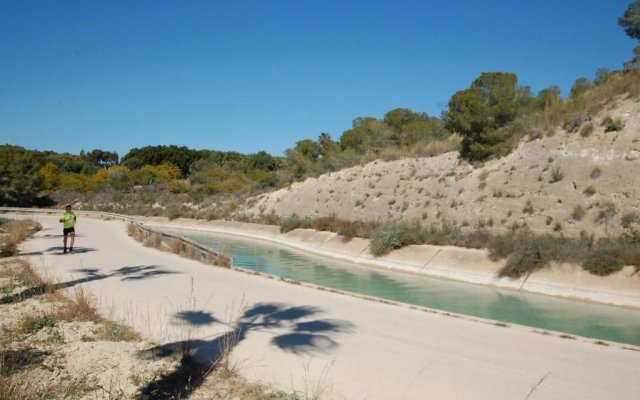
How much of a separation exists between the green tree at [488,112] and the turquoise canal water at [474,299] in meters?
15.0

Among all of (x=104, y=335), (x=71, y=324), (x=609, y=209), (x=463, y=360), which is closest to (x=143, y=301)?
(x=71, y=324)

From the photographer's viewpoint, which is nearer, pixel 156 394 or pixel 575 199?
pixel 156 394

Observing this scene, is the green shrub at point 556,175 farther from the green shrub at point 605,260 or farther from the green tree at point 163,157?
the green tree at point 163,157

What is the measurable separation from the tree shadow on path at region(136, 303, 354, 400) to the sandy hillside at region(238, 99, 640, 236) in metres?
A: 16.3

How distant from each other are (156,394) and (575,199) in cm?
2327

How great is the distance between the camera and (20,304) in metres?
11.4

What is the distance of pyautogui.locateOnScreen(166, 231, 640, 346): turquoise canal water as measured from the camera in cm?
1270

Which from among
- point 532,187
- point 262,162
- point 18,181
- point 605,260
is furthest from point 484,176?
point 262,162

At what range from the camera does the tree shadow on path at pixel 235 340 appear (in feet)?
21.8

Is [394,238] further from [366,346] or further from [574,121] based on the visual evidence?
[366,346]

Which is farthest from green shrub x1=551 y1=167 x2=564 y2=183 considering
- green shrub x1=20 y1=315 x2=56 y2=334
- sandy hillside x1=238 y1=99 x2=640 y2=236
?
green shrub x1=20 y1=315 x2=56 y2=334

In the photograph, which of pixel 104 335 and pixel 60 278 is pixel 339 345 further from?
pixel 60 278

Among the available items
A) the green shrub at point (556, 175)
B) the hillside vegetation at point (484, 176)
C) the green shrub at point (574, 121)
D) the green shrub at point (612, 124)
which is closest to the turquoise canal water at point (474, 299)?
the hillside vegetation at point (484, 176)

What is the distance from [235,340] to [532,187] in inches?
917
